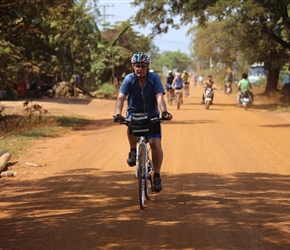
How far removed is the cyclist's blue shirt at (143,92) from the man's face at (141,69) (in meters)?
0.12

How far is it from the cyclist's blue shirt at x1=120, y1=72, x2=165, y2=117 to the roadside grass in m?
6.18

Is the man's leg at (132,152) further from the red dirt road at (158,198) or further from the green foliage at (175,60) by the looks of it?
the green foliage at (175,60)

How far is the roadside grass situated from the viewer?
51.2 ft

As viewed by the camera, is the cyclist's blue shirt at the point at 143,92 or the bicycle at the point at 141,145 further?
the cyclist's blue shirt at the point at 143,92

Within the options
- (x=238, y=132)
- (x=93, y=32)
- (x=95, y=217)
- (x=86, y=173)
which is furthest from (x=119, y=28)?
(x=95, y=217)

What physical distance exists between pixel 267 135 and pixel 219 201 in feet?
29.6

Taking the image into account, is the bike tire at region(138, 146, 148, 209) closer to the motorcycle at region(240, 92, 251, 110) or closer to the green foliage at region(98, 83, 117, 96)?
the motorcycle at region(240, 92, 251, 110)

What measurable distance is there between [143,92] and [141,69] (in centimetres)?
32

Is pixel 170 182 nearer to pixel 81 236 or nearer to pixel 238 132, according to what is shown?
pixel 81 236

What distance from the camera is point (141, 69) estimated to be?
843 cm

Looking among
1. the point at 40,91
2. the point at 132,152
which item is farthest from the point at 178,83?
the point at 132,152

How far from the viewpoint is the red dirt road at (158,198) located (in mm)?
6758

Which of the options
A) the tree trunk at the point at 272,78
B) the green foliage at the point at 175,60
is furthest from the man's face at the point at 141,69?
the green foliage at the point at 175,60

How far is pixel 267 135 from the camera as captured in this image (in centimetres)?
1734
